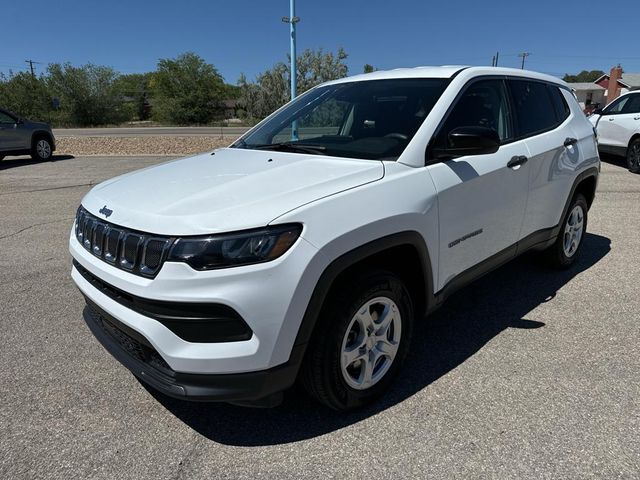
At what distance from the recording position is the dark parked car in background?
1306 cm

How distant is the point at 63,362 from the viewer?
311 cm

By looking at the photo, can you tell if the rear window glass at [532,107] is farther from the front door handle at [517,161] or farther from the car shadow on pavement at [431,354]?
the car shadow on pavement at [431,354]

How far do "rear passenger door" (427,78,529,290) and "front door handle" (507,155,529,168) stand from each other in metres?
0.01

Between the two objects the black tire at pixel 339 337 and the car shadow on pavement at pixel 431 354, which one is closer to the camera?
the black tire at pixel 339 337

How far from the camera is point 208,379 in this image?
6.71ft

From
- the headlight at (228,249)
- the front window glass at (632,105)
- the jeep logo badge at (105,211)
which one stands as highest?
the front window glass at (632,105)

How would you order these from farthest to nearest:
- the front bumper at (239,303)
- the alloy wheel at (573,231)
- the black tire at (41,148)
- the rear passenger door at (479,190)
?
the black tire at (41,148), the alloy wheel at (573,231), the rear passenger door at (479,190), the front bumper at (239,303)

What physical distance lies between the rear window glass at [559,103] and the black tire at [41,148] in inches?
567

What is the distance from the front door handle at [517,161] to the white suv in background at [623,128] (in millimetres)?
8240

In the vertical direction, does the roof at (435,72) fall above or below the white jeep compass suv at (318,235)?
above

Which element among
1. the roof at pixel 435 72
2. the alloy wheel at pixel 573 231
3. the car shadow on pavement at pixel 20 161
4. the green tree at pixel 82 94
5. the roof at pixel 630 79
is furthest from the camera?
the roof at pixel 630 79

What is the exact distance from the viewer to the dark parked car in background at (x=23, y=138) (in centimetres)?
1306

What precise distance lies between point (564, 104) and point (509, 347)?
2.48 m

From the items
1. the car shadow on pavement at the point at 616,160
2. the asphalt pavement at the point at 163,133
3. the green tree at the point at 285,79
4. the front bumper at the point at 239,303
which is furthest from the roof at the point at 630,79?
the front bumper at the point at 239,303
